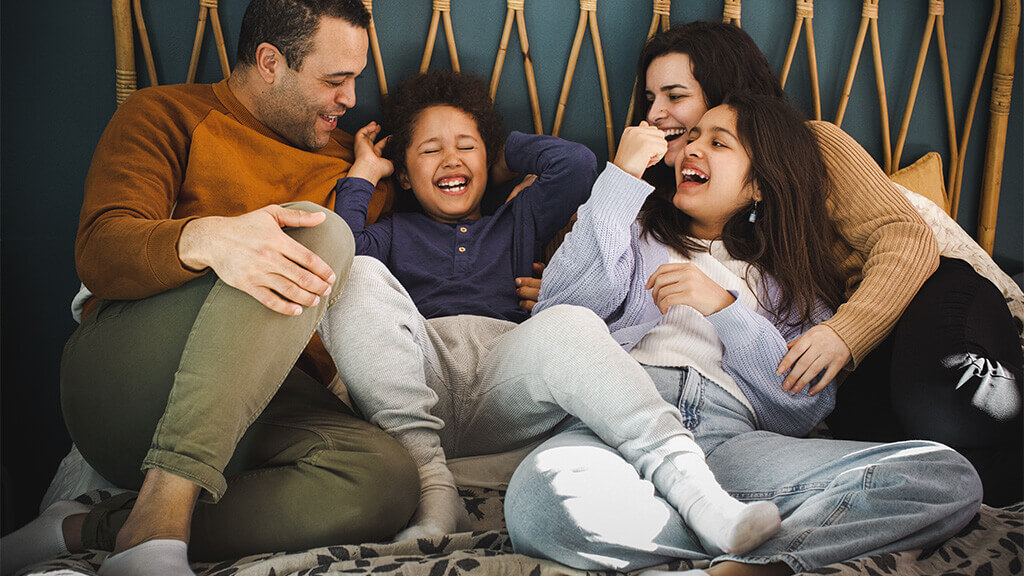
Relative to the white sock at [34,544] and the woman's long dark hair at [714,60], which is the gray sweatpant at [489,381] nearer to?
the white sock at [34,544]

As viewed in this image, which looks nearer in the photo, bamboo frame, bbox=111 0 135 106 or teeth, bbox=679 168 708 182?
teeth, bbox=679 168 708 182

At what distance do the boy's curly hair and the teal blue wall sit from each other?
0.11m

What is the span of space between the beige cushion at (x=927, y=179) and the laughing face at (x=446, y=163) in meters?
1.02

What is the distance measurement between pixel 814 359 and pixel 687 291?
0.24 meters

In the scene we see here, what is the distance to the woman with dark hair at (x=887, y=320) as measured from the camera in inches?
40.7

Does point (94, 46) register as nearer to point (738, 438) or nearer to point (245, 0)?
point (245, 0)

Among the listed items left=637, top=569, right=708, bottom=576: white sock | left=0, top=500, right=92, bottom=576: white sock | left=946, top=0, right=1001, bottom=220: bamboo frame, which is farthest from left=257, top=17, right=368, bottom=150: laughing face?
left=946, top=0, right=1001, bottom=220: bamboo frame

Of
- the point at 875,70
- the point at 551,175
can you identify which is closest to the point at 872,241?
the point at 551,175

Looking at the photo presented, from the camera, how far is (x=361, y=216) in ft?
4.55

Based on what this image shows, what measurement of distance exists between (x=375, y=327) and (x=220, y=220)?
252mm

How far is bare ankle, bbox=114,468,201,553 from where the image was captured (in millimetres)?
776

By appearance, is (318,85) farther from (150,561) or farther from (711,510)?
(711,510)

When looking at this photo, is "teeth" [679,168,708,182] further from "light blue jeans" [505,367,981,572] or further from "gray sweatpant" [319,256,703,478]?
"light blue jeans" [505,367,981,572]

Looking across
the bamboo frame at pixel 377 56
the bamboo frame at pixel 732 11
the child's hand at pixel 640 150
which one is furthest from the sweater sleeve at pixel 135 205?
the bamboo frame at pixel 732 11
